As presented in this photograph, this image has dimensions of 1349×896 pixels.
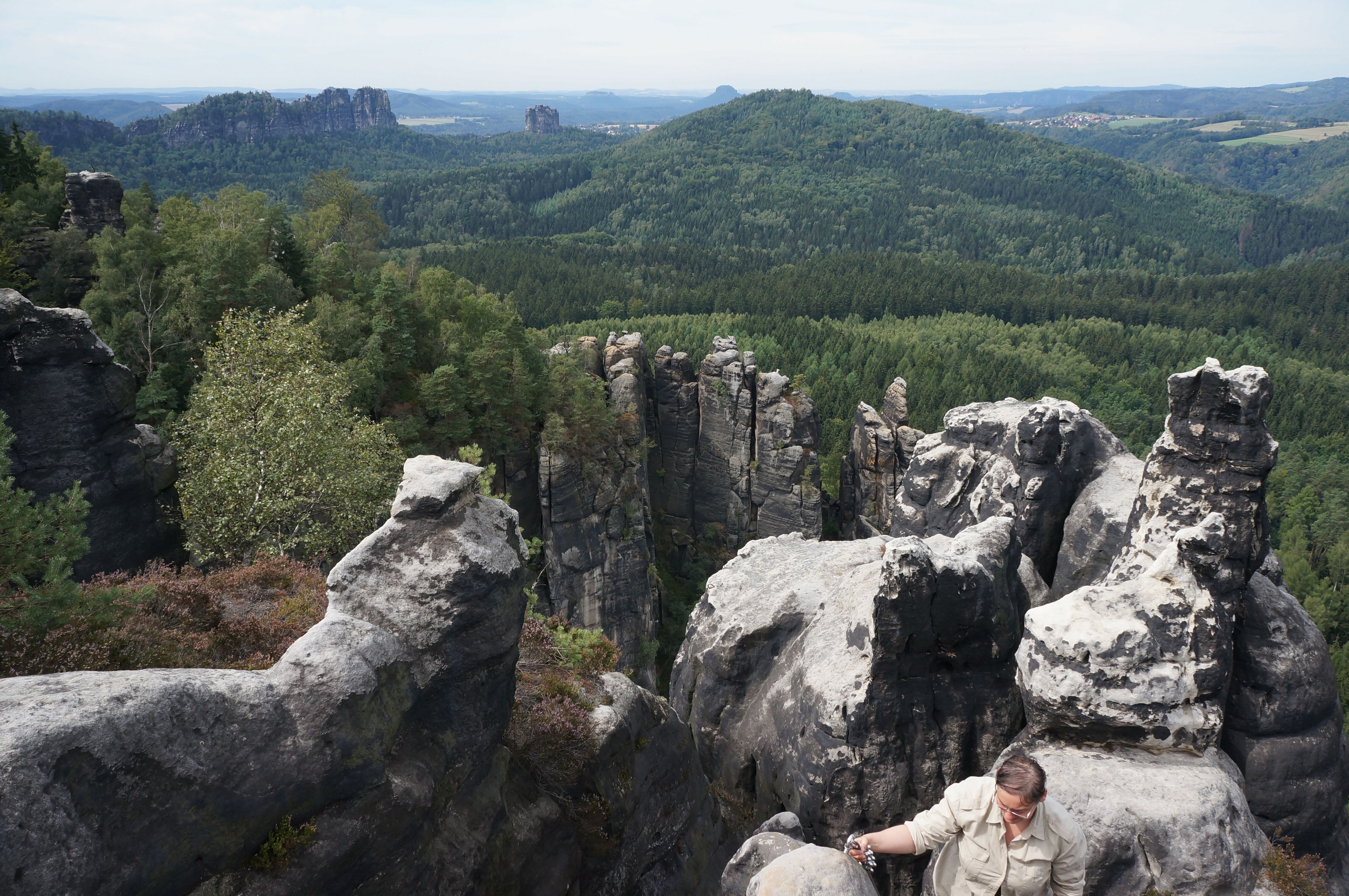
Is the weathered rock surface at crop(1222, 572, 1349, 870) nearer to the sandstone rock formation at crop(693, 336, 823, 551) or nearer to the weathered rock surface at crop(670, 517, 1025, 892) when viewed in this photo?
the weathered rock surface at crop(670, 517, 1025, 892)

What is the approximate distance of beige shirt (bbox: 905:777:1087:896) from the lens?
8977 millimetres

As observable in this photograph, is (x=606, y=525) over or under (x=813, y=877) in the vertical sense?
under

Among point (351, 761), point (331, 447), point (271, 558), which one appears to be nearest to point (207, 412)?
point (331, 447)

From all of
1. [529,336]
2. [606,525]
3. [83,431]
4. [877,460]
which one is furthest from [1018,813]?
[877,460]

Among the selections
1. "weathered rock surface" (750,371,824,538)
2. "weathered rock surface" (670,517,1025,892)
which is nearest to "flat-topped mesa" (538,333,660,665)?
"weathered rock surface" (750,371,824,538)

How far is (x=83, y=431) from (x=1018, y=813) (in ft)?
86.6

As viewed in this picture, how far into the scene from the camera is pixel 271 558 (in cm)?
1888

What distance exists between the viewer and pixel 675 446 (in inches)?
2901

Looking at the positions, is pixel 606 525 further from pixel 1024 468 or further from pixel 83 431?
pixel 1024 468

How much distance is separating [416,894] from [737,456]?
206ft

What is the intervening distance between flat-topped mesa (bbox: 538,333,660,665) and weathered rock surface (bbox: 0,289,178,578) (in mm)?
29392

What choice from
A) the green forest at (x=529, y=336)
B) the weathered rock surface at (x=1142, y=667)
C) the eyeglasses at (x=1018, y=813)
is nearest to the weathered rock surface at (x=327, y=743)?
the green forest at (x=529, y=336)

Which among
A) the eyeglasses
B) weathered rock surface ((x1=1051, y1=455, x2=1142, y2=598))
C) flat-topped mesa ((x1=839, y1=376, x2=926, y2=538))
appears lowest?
flat-topped mesa ((x1=839, y1=376, x2=926, y2=538))

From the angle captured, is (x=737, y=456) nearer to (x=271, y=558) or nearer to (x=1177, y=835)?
(x=271, y=558)
